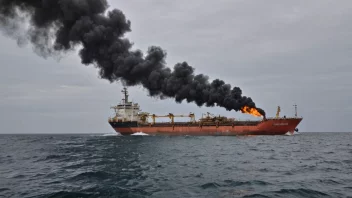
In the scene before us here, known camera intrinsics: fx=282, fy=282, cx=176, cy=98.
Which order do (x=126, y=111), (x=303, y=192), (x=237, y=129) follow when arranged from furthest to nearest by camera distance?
(x=126, y=111) < (x=237, y=129) < (x=303, y=192)

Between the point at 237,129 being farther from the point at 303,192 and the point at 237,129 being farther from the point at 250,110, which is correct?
the point at 303,192

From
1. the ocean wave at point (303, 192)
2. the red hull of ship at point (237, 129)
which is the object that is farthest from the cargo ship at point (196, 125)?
the ocean wave at point (303, 192)

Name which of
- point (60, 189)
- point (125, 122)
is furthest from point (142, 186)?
point (125, 122)

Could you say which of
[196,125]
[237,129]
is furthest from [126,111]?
[237,129]

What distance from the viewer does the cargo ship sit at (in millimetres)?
65375

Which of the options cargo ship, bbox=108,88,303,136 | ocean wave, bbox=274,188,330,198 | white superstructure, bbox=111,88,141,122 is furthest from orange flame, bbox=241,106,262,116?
ocean wave, bbox=274,188,330,198

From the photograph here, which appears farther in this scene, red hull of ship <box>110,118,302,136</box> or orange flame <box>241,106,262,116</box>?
orange flame <box>241,106,262,116</box>

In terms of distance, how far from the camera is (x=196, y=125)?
70688mm

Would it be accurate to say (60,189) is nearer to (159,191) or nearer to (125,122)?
(159,191)

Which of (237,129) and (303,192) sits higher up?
(237,129)

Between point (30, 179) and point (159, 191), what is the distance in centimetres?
840

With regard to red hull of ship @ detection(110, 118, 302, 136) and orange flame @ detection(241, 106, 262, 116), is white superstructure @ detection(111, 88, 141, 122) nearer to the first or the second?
red hull of ship @ detection(110, 118, 302, 136)

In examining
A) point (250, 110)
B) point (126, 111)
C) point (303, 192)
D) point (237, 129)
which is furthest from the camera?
point (126, 111)

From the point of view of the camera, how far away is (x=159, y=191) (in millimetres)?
12922
